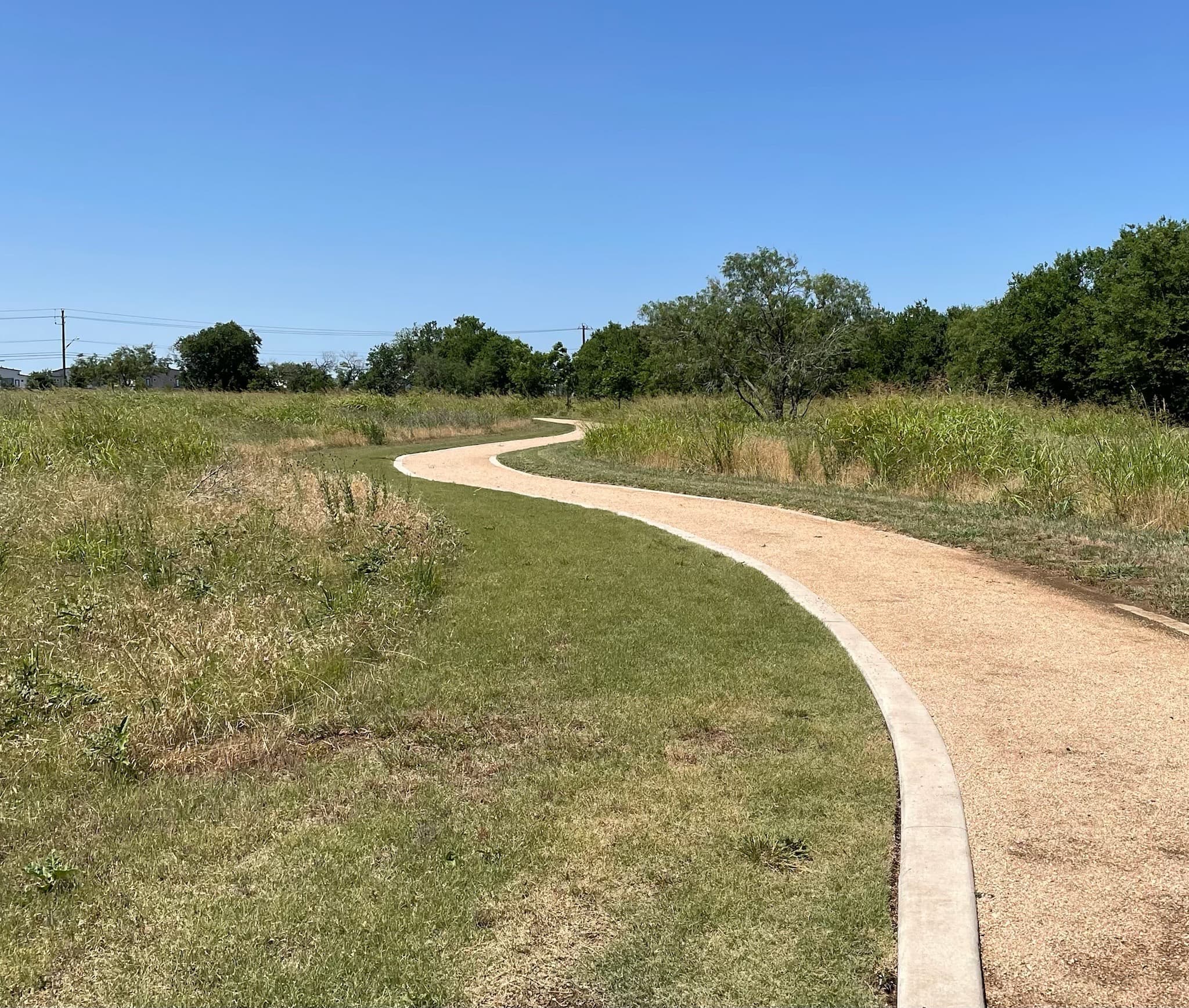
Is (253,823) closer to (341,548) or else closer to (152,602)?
(152,602)

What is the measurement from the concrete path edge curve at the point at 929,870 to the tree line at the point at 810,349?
14599mm

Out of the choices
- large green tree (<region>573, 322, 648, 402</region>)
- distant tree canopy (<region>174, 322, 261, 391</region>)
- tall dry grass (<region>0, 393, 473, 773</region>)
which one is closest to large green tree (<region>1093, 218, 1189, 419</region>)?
large green tree (<region>573, 322, 648, 402</region>)

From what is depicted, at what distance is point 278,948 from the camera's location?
95.0 inches

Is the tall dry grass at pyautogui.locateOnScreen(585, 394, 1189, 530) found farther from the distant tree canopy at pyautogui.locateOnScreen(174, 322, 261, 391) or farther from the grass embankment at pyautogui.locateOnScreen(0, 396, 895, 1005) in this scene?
the distant tree canopy at pyautogui.locateOnScreen(174, 322, 261, 391)

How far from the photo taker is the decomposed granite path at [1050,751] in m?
2.37

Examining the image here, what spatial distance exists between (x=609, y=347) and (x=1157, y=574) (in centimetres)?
6130

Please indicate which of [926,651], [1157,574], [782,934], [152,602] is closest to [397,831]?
[782,934]

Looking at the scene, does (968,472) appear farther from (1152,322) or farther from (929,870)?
(1152,322)

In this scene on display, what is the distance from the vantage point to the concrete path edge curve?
2.23m

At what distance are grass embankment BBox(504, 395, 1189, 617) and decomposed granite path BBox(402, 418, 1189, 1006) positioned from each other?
0.80 meters

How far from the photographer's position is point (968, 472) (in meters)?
11.2

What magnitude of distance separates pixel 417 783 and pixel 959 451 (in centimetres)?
986

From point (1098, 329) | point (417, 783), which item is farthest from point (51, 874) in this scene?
point (1098, 329)

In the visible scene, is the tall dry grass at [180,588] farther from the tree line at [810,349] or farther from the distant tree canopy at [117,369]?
the distant tree canopy at [117,369]
